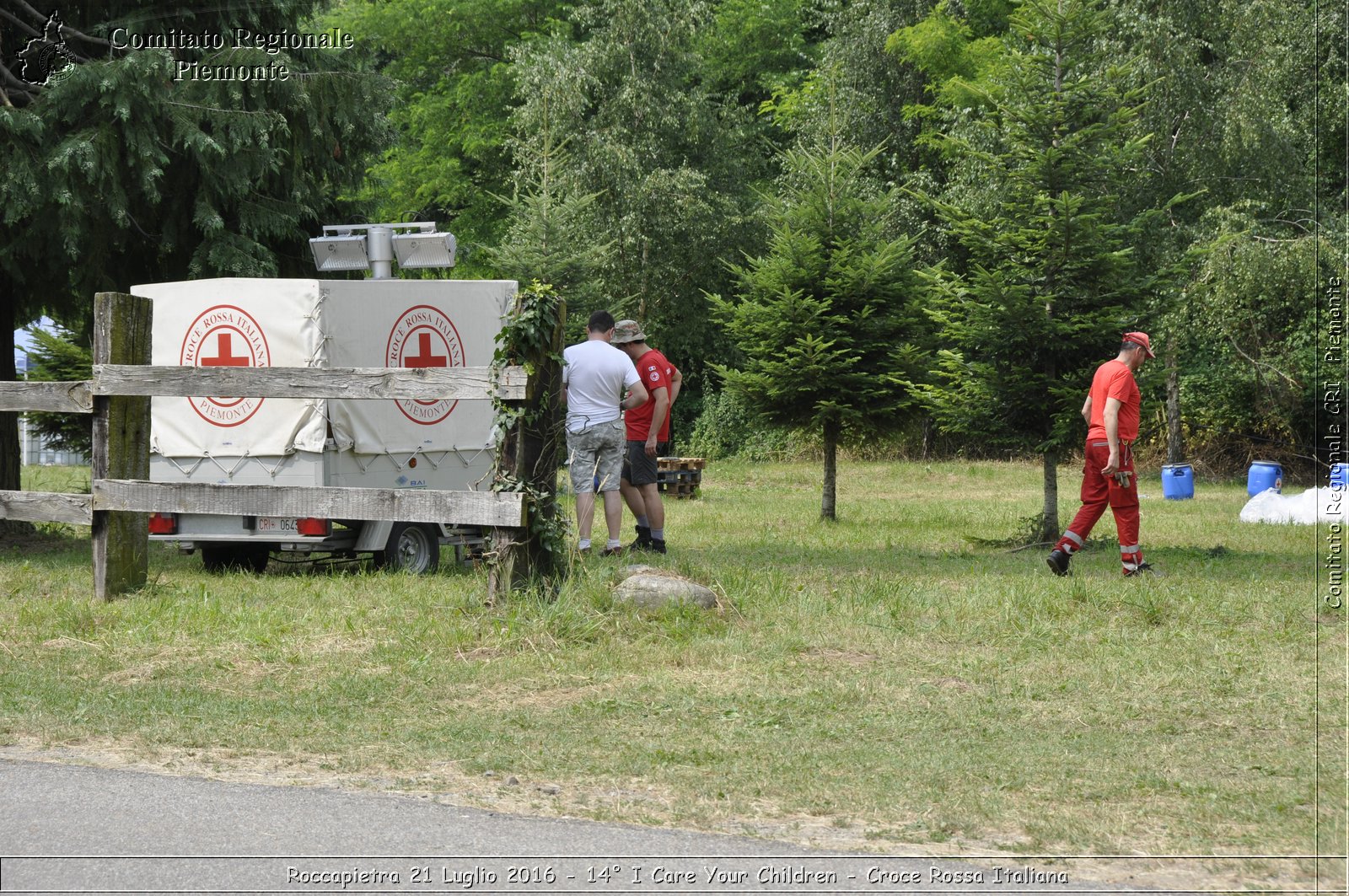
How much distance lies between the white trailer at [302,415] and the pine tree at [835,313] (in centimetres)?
697

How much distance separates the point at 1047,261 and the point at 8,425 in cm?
1125

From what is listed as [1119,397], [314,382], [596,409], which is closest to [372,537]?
[596,409]

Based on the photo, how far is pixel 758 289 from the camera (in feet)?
63.9

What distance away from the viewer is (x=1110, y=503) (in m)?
11.0

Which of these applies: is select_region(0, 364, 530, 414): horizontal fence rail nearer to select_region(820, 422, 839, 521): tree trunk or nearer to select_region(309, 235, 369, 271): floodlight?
select_region(309, 235, 369, 271): floodlight

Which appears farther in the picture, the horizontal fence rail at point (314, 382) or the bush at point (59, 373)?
the bush at point (59, 373)

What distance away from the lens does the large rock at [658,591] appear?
8484mm

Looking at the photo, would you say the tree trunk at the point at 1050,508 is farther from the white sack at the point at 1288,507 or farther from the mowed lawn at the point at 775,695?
the white sack at the point at 1288,507

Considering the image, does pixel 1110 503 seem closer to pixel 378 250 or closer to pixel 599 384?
pixel 599 384

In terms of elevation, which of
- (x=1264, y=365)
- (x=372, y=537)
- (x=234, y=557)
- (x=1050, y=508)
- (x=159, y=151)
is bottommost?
(x=234, y=557)

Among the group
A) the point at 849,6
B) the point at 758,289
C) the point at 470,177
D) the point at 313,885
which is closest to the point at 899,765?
the point at 313,885

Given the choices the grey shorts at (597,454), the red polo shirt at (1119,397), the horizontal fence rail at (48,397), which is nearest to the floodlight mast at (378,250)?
the grey shorts at (597,454)

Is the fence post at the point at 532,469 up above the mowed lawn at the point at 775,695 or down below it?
above

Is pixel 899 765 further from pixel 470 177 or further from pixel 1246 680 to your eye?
pixel 470 177
